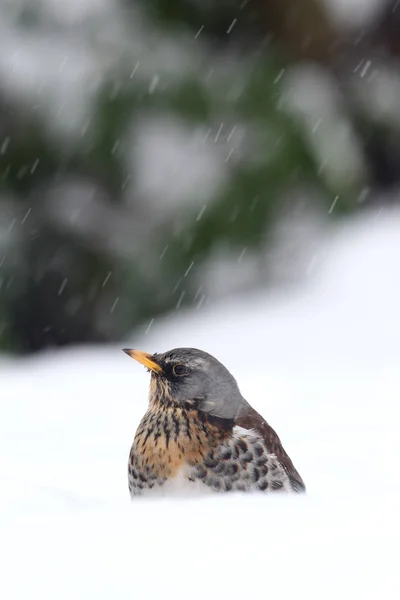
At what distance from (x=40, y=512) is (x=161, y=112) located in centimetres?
453

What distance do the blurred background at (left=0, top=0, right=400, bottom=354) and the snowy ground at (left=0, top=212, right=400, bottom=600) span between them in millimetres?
387

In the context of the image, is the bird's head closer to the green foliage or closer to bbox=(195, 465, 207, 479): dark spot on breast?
bbox=(195, 465, 207, 479): dark spot on breast

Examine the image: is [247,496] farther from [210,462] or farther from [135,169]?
[135,169]

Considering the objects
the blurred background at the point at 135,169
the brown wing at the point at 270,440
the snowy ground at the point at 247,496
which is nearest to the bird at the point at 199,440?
the brown wing at the point at 270,440

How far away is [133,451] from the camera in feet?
9.50

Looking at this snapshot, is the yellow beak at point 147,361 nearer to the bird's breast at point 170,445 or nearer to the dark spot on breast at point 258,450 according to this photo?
the bird's breast at point 170,445

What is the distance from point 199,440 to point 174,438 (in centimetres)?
7

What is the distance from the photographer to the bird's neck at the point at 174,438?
9.15 feet

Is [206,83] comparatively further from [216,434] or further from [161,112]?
[216,434]

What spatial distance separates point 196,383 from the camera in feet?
9.72

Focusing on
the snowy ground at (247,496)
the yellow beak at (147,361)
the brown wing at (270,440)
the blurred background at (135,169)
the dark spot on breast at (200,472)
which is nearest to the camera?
the snowy ground at (247,496)

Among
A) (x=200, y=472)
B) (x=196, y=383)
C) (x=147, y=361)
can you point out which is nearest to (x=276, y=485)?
(x=200, y=472)

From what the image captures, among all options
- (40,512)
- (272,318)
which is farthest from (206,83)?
(40,512)

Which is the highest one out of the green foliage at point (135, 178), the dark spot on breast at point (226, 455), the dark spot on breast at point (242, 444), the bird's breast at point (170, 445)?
the dark spot on breast at point (242, 444)
